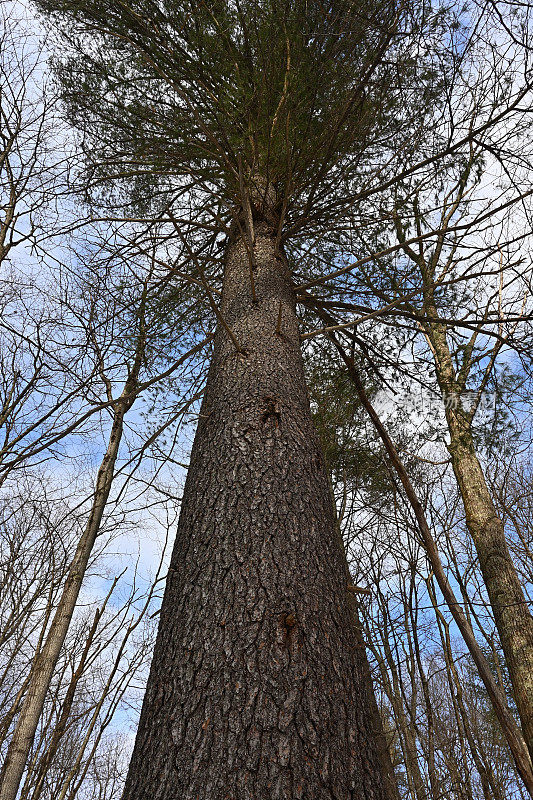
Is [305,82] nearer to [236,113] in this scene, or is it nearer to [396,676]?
[236,113]

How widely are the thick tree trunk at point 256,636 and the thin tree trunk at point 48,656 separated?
1391mm

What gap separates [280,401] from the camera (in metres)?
1.95

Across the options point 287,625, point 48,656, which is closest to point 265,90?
point 287,625

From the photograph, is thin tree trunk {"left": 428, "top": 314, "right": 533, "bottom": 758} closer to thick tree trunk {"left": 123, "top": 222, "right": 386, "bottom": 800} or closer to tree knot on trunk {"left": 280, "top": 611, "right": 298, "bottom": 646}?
thick tree trunk {"left": 123, "top": 222, "right": 386, "bottom": 800}

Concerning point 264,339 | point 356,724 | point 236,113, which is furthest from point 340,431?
point 356,724

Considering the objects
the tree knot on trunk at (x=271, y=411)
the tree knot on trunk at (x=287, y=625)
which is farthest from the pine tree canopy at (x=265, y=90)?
the tree knot on trunk at (x=287, y=625)

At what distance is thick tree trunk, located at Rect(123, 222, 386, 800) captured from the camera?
1.01 meters

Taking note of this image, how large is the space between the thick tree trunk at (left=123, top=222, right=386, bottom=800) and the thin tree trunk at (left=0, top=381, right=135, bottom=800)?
4.56 ft

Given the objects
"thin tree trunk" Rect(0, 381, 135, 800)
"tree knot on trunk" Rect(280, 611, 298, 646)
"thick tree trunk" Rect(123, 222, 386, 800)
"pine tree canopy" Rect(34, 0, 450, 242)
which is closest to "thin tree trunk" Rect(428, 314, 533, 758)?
"pine tree canopy" Rect(34, 0, 450, 242)

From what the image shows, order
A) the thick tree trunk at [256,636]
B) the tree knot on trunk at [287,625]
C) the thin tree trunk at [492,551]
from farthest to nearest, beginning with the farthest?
the thin tree trunk at [492,551]
the tree knot on trunk at [287,625]
the thick tree trunk at [256,636]

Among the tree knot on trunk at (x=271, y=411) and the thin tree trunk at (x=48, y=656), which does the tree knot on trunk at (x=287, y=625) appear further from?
the thin tree trunk at (x=48, y=656)

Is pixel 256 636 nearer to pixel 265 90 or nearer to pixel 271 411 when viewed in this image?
pixel 271 411

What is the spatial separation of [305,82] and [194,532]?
271 cm

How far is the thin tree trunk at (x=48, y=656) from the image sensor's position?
9.95 feet
